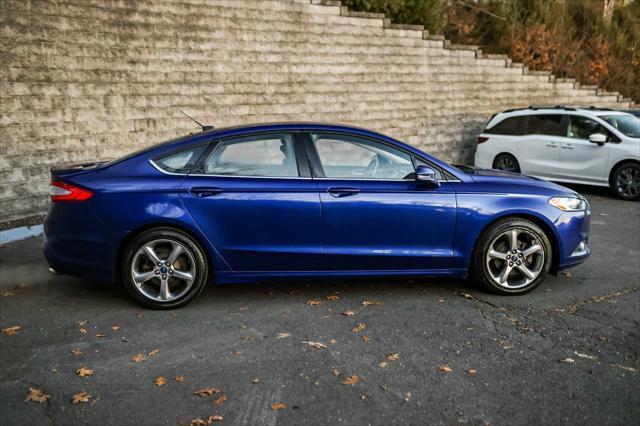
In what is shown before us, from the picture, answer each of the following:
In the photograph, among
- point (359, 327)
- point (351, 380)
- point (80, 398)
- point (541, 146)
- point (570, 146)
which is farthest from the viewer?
point (541, 146)

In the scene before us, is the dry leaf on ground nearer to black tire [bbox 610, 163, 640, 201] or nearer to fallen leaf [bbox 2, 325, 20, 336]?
fallen leaf [bbox 2, 325, 20, 336]

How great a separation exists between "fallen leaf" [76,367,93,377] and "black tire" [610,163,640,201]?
9.71 m

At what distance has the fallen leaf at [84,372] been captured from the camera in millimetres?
4160

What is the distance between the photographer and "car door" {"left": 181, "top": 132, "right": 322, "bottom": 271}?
5340 mm

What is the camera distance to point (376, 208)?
545 centimetres

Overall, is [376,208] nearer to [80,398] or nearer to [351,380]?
[351,380]

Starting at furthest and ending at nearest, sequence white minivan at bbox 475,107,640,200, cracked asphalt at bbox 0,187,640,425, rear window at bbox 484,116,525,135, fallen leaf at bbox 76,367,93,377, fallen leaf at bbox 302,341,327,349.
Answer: rear window at bbox 484,116,525,135
white minivan at bbox 475,107,640,200
fallen leaf at bbox 302,341,327,349
fallen leaf at bbox 76,367,93,377
cracked asphalt at bbox 0,187,640,425

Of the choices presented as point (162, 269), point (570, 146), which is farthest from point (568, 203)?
point (570, 146)

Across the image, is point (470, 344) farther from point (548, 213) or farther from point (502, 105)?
point (502, 105)

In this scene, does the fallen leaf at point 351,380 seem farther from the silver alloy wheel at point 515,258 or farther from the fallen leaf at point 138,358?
the silver alloy wheel at point 515,258

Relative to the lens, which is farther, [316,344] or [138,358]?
[316,344]

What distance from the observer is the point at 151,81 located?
32.9 ft

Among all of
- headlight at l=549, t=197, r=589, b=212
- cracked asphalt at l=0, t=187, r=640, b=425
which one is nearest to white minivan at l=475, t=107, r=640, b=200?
cracked asphalt at l=0, t=187, r=640, b=425

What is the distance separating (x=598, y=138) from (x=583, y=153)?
43 cm
